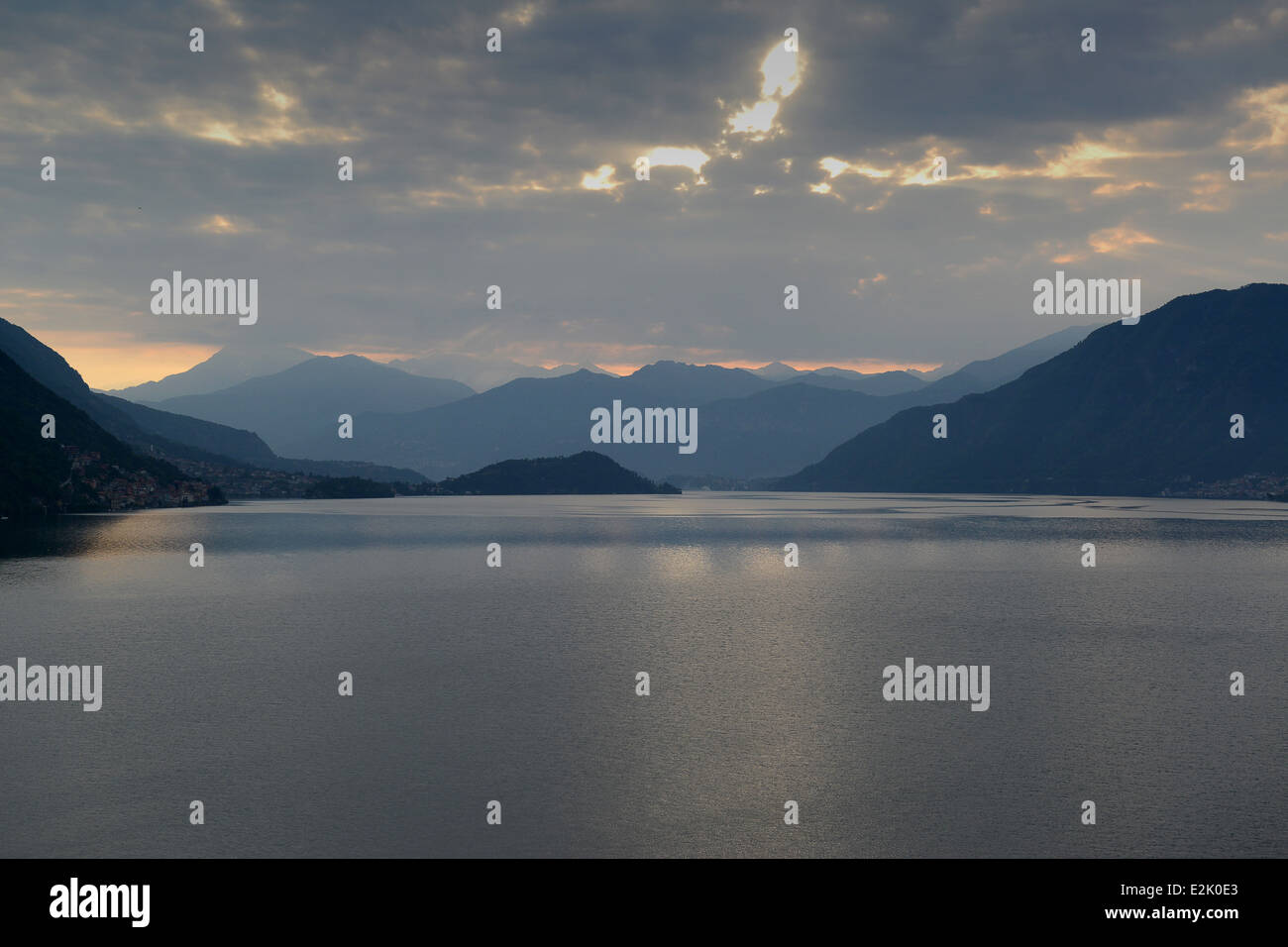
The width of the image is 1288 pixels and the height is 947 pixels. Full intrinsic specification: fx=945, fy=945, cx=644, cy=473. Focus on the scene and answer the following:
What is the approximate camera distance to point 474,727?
42125 millimetres

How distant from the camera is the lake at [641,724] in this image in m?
29.9

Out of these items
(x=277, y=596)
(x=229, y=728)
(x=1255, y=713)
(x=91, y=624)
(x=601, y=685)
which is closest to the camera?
(x=229, y=728)

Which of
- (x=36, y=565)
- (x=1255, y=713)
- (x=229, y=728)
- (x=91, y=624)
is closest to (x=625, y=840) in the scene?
(x=229, y=728)

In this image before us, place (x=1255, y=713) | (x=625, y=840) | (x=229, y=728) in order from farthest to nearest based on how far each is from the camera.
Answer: (x=1255, y=713)
(x=229, y=728)
(x=625, y=840)

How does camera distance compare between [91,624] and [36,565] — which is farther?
[36,565]

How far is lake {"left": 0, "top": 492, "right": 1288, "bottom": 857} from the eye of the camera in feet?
98.1

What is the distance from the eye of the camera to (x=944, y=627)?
72125 millimetres

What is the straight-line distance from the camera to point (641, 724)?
1690 inches
